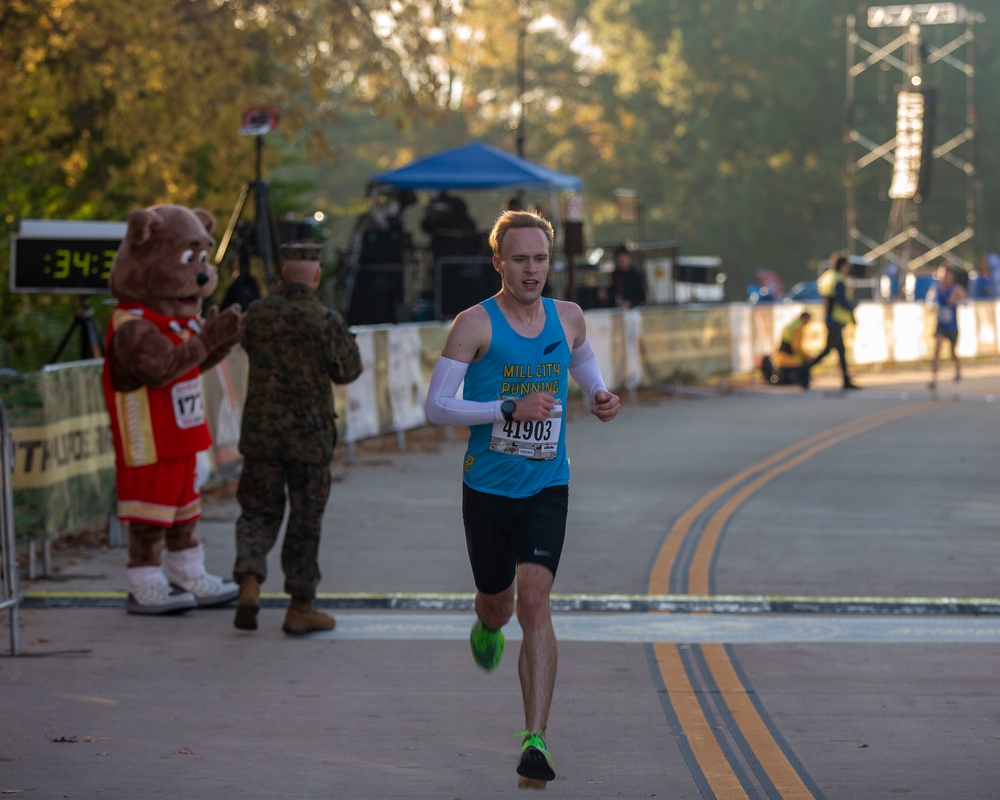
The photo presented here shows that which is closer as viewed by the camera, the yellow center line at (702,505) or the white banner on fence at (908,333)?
the yellow center line at (702,505)

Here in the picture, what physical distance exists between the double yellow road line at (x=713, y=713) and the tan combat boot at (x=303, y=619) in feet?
5.46

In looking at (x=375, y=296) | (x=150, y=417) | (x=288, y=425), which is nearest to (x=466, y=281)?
(x=375, y=296)

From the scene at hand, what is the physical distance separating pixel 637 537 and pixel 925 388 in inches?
610

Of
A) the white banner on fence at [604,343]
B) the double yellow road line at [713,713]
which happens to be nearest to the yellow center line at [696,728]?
the double yellow road line at [713,713]

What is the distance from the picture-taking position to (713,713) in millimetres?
6961

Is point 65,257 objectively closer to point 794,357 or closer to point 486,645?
point 486,645

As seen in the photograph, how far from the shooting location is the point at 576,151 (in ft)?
249

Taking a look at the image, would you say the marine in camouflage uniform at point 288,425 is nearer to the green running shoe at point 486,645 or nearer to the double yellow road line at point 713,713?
the double yellow road line at point 713,713

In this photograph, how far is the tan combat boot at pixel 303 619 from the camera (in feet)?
28.1

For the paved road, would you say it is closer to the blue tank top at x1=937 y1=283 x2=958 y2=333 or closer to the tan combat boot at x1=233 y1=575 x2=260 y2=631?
the tan combat boot at x1=233 y1=575 x2=260 y2=631

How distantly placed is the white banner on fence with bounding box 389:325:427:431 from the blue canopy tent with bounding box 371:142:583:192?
8.68 metres

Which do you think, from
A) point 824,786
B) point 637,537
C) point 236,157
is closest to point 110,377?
point 637,537

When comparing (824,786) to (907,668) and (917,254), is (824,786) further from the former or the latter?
(917,254)

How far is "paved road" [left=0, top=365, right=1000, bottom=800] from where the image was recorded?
20.0ft
